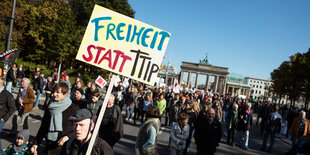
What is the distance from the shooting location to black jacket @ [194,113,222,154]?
4482 millimetres

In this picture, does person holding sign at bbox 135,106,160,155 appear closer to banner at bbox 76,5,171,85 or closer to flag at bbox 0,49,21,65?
banner at bbox 76,5,171,85

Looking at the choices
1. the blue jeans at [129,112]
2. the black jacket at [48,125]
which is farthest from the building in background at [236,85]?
the black jacket at [48,125]

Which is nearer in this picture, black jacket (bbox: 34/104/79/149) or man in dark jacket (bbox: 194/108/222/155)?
black jacket (bbox: 34/104/79/149)

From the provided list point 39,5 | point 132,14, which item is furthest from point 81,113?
point 132,14

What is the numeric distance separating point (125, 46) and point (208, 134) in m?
2.74

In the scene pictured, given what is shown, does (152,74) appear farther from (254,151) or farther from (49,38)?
(49,38)

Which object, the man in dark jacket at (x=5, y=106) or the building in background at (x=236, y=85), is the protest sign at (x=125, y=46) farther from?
the building in background at (x=236, y=85)

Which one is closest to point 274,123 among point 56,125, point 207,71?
point 56,125

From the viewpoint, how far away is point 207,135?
452 cm

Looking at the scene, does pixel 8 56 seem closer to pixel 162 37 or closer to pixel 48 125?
pixel 48 125

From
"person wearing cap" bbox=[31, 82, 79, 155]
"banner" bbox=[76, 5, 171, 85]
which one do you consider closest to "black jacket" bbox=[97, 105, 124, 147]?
"person wearing cap" bbox=[31, 82, 79, 155]

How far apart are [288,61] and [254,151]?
43.6 m

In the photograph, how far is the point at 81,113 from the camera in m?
2.22

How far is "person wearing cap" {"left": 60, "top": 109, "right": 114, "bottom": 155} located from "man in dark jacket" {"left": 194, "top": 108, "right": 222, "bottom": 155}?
9.26 feet
